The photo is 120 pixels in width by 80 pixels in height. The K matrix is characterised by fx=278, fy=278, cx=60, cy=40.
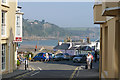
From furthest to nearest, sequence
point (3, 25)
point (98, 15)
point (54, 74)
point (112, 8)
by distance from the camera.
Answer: point (3, 25) < point (54, 74) < point (98, 15) < point (112, 8)

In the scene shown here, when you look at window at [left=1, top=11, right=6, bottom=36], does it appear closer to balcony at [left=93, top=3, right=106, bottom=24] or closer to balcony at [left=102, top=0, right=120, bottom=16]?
balcony at [left=93, top=3, right=106, bottom=24]

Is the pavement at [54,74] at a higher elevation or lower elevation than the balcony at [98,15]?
lower

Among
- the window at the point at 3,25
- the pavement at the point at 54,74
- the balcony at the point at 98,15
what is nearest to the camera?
the balcony at the point at 98,15

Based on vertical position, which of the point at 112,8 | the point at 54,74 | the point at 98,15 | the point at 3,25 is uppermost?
the point at 98,15

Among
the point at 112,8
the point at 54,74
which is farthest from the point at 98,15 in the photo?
the point at 54,74

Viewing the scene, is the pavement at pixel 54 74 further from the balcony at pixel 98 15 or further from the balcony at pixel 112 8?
the balcony at pixel 112 8

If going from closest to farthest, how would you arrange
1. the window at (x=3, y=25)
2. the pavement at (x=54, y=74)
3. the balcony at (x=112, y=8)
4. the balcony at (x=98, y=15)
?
the balcony at (x=112, y=8) → the balcony at (x=98, y=15) → the pavement at (x=54, y=74) → the window at (x=3, y=25)

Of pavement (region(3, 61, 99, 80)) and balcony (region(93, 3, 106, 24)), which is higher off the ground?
balcony (region(93, 3, 106, 24))

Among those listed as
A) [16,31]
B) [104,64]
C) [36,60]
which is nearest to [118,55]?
[104,64]

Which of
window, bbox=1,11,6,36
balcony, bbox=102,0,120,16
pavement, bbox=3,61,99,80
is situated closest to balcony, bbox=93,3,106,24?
pavement, bbox=3,61,99,80

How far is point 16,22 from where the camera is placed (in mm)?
26672

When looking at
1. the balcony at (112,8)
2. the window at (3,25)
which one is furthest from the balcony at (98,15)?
the window at (3,25)

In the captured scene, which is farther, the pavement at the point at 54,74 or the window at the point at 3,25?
the window at the point at 3,25

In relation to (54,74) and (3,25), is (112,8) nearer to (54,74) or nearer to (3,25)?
(54,74)
